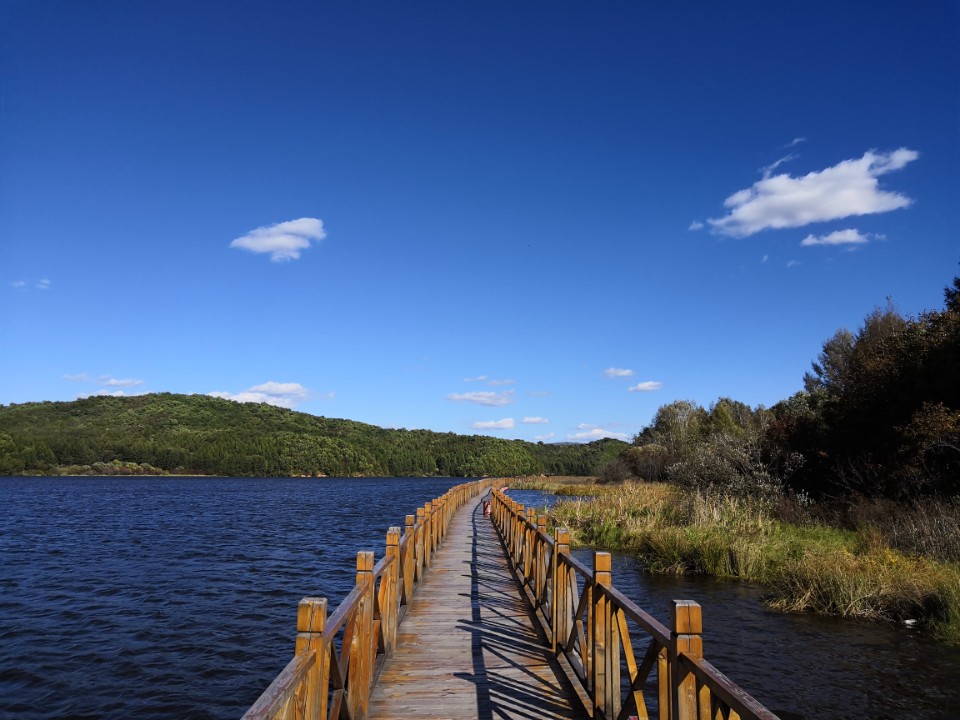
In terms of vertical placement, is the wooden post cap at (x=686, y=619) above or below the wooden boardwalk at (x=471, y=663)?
above

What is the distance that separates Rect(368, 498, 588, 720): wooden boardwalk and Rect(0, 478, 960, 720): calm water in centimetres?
282

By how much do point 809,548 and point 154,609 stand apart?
14.2 meters

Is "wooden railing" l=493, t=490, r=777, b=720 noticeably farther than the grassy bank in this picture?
No

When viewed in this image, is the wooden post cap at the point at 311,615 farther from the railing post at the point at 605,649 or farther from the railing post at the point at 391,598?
the railing post at the point at 391,598

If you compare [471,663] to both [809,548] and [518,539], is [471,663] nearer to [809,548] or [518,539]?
[518,539]

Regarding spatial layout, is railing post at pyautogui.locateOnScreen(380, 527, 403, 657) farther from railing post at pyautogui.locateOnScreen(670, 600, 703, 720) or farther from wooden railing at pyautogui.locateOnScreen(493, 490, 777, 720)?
railing post at pyautogui.locateOnScreen(670, 600, 703, 720)

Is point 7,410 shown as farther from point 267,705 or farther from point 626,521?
point 267,705

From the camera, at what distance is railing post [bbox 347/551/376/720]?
4.79 metres

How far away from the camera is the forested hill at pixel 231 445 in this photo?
330 ft

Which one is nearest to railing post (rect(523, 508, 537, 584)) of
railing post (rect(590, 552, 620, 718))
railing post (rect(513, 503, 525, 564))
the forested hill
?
railing post (rect(513, 503, 525, 564))

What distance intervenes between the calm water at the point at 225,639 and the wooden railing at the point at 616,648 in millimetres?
2170

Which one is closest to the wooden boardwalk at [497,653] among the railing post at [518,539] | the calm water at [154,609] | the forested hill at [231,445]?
the railing post at [518,539]

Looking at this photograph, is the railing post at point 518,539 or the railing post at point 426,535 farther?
the railing post at point 518,539

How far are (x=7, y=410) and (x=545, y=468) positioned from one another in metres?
104
